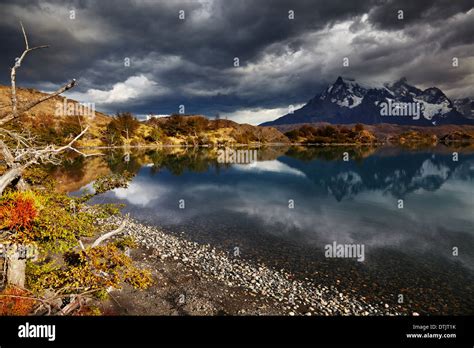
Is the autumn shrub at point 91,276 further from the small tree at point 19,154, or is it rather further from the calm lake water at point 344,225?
the calm lake water at point 344,225

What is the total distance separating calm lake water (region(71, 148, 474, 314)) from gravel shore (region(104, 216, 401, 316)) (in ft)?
3.72

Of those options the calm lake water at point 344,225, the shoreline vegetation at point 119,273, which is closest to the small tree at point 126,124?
the calm lake water at point 344,225

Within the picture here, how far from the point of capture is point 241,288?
46.4 feet

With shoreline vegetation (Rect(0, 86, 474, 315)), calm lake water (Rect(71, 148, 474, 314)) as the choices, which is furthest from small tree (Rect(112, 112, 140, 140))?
shoreline vegetation (Rect(0, 86, 474, 315))

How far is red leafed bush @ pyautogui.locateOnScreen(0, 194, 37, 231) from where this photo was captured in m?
7.30

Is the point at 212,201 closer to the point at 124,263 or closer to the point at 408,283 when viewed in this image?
the point at 408,283

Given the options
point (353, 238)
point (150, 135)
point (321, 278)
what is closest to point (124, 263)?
point (321, 278)

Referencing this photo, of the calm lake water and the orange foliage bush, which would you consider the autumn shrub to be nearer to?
the orange foliage bush

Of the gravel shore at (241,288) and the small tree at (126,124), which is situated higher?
the small tree at (126,124)

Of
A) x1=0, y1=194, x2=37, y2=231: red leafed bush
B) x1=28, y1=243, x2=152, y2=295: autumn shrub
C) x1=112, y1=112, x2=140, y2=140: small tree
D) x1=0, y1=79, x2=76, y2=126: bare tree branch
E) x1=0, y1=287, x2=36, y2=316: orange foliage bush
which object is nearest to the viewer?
x1=0, y1=79, x2=76, y2=126: bare tree branch

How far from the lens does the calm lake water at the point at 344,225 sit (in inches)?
611

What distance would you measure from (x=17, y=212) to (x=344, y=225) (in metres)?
26.2

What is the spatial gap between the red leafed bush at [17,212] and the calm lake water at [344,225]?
1357cm

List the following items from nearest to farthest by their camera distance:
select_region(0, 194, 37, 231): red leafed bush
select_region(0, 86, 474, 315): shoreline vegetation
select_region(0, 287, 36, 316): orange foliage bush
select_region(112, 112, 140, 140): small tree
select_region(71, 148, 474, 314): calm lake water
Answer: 1. select_region(0, 287, 36, 316): orange foliage bush
2. select_region(0, 194, 37, 231): red leafed bush
3. select_region(0, 86, 474, 315): shoreline vegetation
4. select_region(71, 148, 474, 314): calm lake water
5. select_region(112, 112, 140, 140): small tree
